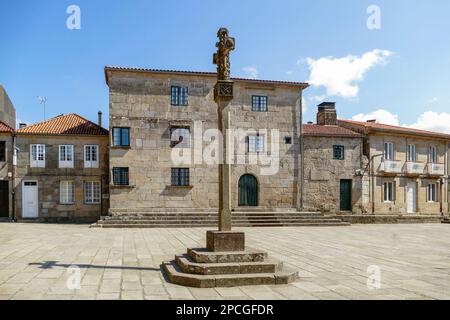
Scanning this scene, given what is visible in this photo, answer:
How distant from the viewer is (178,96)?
882 inches

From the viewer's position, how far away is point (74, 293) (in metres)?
6.26

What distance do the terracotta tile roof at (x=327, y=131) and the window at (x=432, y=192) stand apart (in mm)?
8108

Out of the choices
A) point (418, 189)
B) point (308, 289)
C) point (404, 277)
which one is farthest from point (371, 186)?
point (308, 289)

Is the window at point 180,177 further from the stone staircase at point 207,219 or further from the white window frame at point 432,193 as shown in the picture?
the white window frame at point 432,193

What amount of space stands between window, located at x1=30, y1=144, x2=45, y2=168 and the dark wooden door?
2.07m

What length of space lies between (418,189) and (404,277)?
22.9 m

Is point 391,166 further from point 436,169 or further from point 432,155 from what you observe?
point 432,155

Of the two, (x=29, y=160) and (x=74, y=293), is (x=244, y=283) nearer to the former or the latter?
(x=74, y=293)

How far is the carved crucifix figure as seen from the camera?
8.54 metres

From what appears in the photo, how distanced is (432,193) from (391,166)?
5138 mm

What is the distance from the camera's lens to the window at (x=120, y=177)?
2136 centimetres

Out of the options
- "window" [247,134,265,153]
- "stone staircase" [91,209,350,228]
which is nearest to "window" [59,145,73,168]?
"stone staircase" [91,209,350,228]

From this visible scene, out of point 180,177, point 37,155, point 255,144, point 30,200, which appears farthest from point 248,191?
point 30,200
